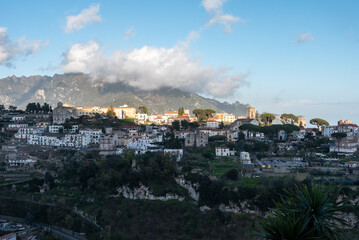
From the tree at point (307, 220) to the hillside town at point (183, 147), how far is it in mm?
19019

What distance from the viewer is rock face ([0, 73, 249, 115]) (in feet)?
379

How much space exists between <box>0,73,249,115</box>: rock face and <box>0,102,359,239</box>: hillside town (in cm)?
5925

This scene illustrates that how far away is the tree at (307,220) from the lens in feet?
20.5

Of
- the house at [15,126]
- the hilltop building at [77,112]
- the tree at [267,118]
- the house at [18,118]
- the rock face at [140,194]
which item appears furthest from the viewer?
the tree at [267,118]

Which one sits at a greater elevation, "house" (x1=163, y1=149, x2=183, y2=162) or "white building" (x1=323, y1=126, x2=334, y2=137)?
"white building" (x1=323, y1=126, x2=334, y2=137)

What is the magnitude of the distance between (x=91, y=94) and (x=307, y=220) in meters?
128

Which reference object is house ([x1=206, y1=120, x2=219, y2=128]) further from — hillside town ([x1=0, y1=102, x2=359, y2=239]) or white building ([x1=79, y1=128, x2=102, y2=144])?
white building ([x1=79, y1=128, x2=102, y2=144])

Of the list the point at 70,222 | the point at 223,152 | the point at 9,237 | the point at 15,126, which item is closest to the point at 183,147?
the point at 223,152

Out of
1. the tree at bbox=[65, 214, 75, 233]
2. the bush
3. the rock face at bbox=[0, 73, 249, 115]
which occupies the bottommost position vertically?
the tree at bbox=[65, 214, 75, 233]

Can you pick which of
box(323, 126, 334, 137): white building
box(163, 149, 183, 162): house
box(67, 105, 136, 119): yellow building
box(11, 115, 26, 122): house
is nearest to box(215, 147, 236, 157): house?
box(163, 149, 183, 162): house

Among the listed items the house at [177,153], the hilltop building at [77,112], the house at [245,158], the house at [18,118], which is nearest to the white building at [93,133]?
the hilltop building at [77,112]

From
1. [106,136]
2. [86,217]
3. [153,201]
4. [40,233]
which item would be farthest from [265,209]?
[106,136]

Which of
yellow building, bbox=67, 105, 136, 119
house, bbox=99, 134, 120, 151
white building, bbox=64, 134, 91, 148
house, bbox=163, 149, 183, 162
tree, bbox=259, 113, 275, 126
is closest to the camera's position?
house, bbox=163, 149, 183, 162

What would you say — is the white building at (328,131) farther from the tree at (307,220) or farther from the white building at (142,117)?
the tree at (307,220)
